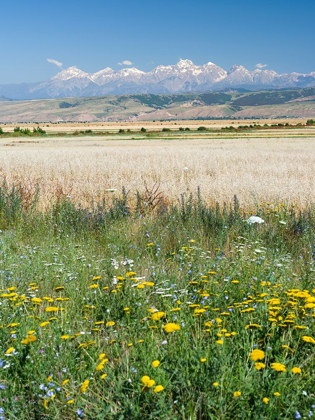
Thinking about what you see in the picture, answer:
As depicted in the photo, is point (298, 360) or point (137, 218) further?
point (137, 218)

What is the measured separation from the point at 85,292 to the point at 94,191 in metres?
8.64

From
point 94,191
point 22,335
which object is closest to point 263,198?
point 94,191

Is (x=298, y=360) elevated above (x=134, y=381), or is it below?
below

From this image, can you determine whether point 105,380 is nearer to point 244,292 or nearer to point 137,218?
point 244,292

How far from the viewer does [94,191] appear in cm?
1370

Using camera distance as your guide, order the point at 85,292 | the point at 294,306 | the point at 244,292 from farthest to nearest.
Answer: the point at 85,292 < the point at 244,292 < the point at 294,306

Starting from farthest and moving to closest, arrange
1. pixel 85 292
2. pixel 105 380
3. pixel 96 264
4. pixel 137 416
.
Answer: pixel 96 264 < pixel 85 292 < pixel 105 380 < pixel 137 416

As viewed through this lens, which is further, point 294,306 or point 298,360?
point 294,306

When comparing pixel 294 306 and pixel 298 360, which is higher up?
pixel 294 306

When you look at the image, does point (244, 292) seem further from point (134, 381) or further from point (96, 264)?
point (96, 264)

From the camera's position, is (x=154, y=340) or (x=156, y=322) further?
(x=156, y=322)

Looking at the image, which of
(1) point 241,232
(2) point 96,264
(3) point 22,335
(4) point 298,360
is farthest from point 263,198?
(3) point 22,335

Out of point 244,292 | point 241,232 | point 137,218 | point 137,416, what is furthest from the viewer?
point 137,218

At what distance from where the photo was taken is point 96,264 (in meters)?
6.35
